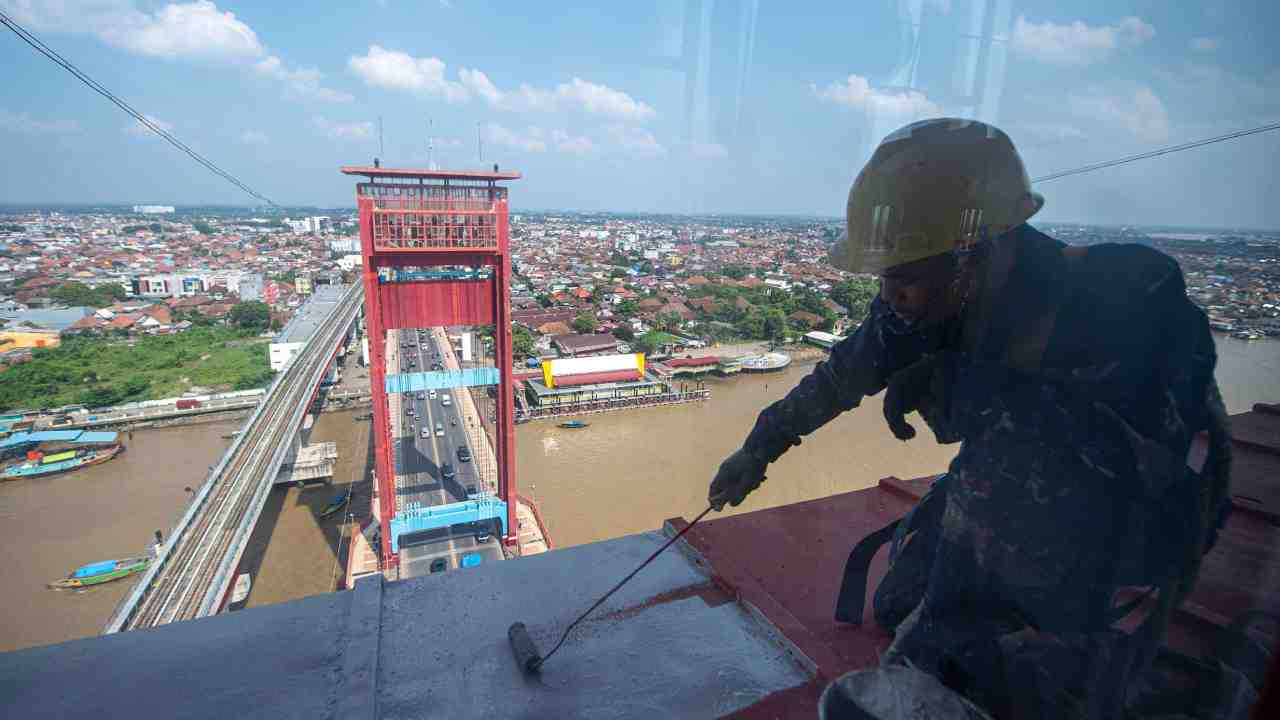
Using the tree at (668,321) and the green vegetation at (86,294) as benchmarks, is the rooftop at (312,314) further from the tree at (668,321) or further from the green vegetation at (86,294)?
the tree at (668,321)

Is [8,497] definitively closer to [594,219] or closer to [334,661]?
[334,661]

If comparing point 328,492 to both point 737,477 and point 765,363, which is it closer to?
point 765,363

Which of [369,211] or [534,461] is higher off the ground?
[369,211]

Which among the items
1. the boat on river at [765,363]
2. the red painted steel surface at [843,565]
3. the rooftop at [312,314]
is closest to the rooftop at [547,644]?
the red painted steel surface at [843,565]

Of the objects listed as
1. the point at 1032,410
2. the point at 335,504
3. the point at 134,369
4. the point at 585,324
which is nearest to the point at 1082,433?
the point at 1032,410

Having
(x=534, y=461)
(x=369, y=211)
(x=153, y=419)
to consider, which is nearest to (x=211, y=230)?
(x=153, y=419)

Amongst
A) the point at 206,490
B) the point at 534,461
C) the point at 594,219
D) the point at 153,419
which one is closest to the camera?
the point at 206,490

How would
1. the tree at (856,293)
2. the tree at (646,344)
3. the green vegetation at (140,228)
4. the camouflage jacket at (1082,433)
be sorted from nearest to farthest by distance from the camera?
the camouflage jacket at (1082,433)
the tree at (856,293)
the tree at (646,344)
the green vegetation at (140,228)
